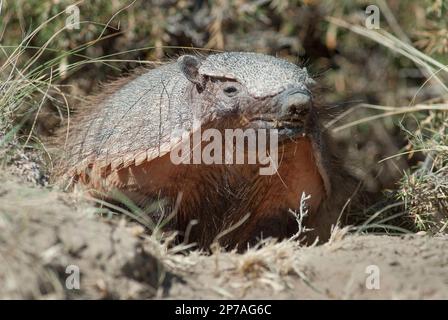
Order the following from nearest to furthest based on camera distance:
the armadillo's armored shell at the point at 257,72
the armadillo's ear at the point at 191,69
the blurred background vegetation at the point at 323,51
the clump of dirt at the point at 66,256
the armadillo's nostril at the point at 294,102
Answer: the clump of dirt at the point at 66,256, the armadillo's nostril at the point at 294,102, the armadillo's armored shell at the point at 257,72, the armadillo's ear at the point at 191,69, the blurred background vegetation at the point at 323,51

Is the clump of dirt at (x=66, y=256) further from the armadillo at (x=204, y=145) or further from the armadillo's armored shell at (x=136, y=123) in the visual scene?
the armadillo's armored shell at (x=136, y=123)

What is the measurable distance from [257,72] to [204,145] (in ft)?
1.81

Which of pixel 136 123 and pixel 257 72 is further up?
pixel 257 72

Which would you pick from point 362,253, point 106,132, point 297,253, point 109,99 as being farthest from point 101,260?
point 109,99

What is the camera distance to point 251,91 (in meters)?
4.86

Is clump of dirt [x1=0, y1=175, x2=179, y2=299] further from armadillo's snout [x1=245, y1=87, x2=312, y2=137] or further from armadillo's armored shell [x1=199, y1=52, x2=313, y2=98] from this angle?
armadillo's armored shell [x1=199, y1=52, x2=313, y2=98]

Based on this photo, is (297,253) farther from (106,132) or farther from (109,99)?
(109,99)

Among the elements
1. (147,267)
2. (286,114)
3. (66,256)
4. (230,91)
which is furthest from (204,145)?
(66,256)

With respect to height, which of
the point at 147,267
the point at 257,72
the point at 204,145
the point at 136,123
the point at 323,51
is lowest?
the point at 147,267

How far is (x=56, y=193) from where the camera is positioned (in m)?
3.88

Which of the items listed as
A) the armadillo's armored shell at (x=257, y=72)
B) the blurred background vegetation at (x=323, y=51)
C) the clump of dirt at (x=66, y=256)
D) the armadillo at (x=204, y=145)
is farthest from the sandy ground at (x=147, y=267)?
the blurred background vegetation at (x=323, y=51)

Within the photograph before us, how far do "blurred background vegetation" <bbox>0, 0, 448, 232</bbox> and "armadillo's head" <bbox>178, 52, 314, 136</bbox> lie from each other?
2.96 feet

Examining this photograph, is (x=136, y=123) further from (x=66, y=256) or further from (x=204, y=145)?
(x=66, y=256)

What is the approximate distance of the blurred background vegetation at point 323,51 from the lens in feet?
19.9
